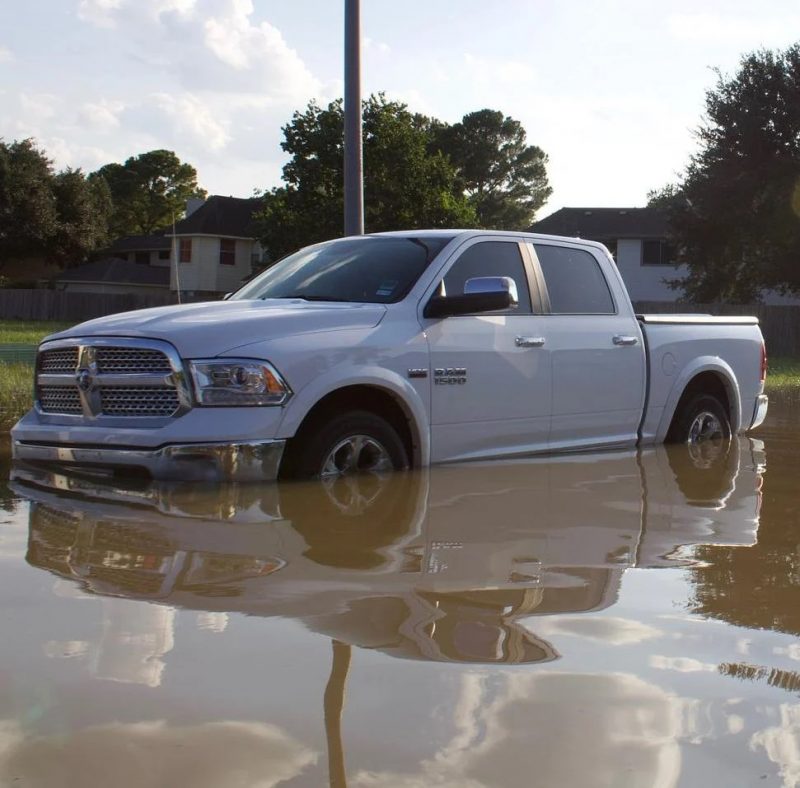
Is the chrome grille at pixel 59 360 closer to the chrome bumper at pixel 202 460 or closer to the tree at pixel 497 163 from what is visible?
the chrome bumper at pixel 202 460

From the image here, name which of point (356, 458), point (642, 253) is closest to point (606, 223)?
point (642, 253)

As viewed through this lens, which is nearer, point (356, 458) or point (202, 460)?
point (202, 460)

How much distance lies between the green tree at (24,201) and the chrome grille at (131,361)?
64816 millimetres

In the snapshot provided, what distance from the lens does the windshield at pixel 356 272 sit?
7418 millimetres

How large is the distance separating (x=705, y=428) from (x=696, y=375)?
456 mm

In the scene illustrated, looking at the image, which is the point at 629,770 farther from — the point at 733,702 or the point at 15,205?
the point at 15,205

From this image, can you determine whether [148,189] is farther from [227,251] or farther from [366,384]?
[366,384]

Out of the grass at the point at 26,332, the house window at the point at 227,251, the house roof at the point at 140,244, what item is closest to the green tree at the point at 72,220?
the house roof at the point at 140,244

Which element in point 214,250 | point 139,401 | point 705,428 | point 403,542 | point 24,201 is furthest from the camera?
point 24,201

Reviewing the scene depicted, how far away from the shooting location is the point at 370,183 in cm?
4659

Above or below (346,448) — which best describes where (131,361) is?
above

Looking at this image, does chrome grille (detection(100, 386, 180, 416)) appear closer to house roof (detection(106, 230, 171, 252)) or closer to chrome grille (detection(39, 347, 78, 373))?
chrome grille (detection(39, 347, 78, 373))

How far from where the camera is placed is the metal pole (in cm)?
1199

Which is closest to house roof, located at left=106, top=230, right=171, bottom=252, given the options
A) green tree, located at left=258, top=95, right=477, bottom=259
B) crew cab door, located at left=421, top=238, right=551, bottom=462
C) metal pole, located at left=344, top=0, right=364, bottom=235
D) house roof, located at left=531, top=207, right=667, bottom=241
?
house roof, located at left=531, top=207, right=667, bottom=241
